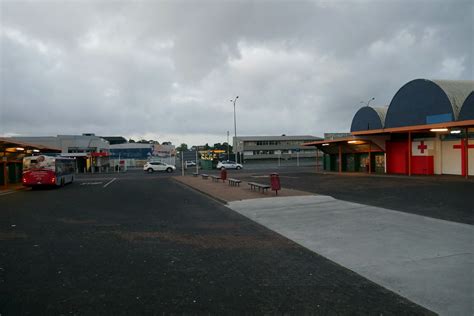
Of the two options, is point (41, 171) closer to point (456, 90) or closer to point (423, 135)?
point (423, 135)

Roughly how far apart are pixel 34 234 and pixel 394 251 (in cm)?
869

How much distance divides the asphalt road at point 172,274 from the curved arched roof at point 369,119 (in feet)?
104

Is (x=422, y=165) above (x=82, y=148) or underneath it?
underneath

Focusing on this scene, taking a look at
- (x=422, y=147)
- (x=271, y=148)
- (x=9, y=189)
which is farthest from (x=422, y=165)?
(x=271, y=148)

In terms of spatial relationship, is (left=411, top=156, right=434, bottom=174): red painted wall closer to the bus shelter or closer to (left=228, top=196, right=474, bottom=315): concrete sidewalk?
(left=228, top=196, right=474, bottom=315): concrete sidewalk

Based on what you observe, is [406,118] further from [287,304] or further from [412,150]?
[287,304]

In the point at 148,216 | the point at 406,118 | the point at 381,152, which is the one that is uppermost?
the point at 406,118

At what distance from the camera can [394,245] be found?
22.1ft

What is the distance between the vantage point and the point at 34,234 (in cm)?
845

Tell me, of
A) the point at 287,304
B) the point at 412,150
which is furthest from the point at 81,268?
the point at 412,150

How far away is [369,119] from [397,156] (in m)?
7.78

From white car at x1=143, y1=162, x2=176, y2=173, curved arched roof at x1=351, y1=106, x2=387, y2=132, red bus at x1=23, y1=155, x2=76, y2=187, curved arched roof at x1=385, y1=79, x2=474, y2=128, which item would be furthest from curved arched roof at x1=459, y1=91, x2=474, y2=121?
white car at x1=143, y1=162, x2=176, y2=173

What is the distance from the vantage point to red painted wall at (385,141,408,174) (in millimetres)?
30033

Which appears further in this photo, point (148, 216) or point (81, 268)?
point (148, 216)
